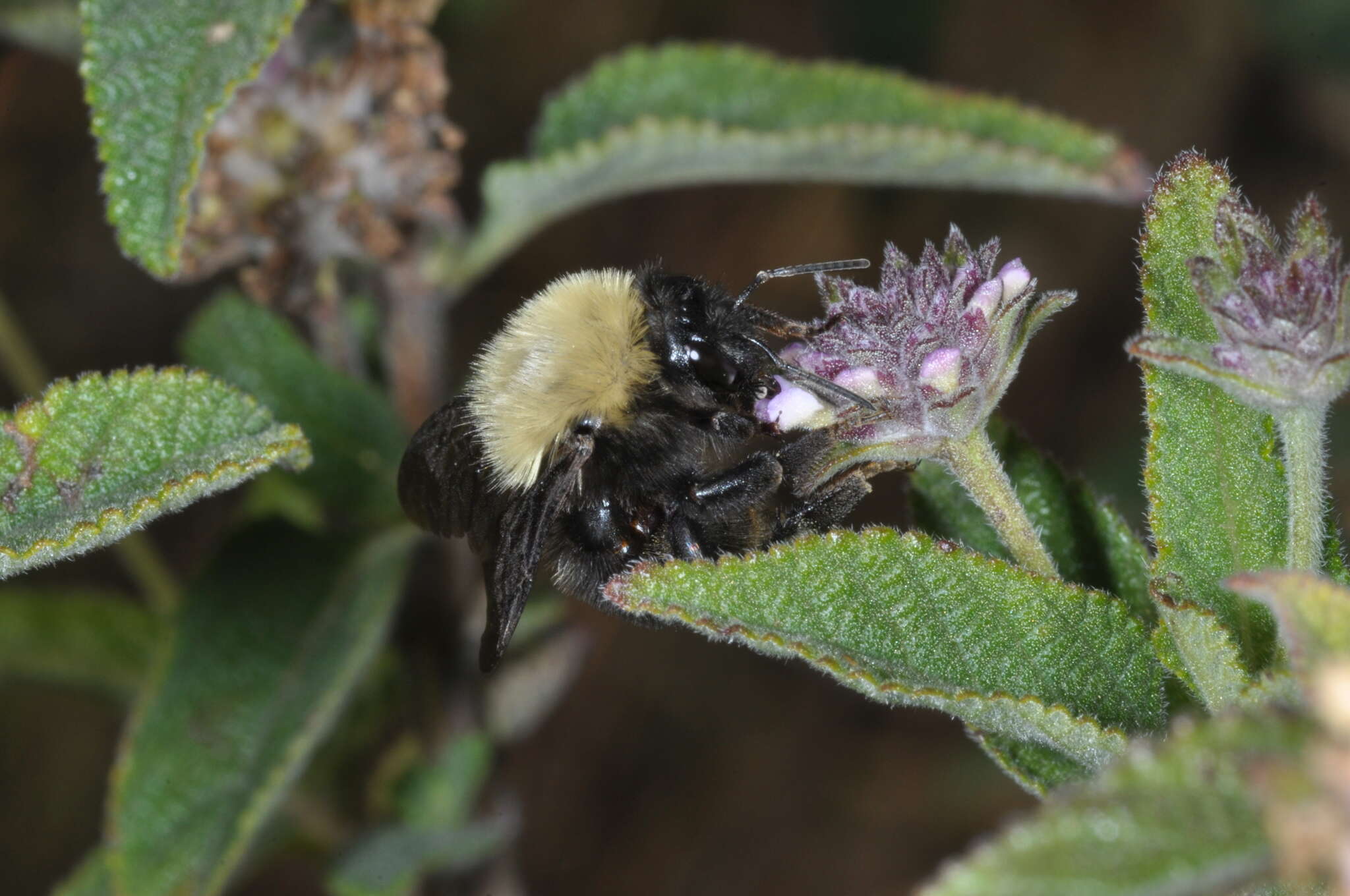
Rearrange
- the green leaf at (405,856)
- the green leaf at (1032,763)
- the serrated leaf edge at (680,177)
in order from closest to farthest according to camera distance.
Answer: the green leaf at (1032,763) → the serrated leaf edge at (680,177) → the green leaf at (405,856)

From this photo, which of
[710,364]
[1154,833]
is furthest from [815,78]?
[1154,833]

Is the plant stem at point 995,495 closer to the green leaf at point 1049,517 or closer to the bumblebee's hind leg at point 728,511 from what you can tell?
the green leaf at point 1049,517

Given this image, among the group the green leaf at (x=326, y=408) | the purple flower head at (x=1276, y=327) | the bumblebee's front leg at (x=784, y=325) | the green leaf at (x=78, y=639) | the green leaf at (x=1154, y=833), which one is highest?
the purple flower head at (x=1276, y=327)

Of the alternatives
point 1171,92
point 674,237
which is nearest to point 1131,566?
point 674,237

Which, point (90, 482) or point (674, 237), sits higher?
point (90, 482)

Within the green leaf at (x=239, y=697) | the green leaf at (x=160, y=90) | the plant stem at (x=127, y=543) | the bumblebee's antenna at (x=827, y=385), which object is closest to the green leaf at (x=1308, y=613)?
the bumblebee's antenna at (x=827, y=385)

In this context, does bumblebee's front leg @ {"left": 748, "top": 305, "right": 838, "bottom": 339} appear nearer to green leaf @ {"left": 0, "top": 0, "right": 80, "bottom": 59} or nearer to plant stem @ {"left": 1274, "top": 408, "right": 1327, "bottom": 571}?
plant stem @ {"left": 1274, "top": 408, "right": 1327, "bottom": 571}

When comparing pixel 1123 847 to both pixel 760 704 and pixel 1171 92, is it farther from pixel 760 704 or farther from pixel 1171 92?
pixel 1171 92
